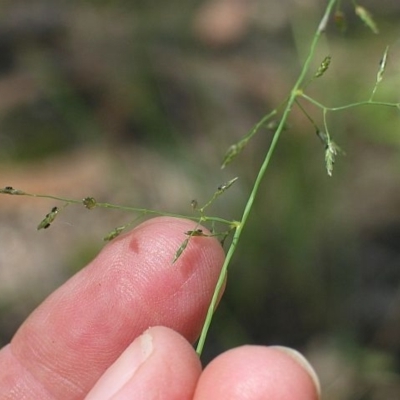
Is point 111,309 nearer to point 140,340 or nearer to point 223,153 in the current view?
point 140,340

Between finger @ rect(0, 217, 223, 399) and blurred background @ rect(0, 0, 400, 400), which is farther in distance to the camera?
blurred background @ rect(0, 0, 400, 400)

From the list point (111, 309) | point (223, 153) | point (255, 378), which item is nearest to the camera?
point (255, 378)

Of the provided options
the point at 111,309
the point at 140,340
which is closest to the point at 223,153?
the point at 111,309

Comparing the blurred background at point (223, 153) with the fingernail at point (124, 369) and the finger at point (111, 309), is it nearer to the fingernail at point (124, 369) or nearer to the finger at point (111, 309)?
the finger at point (111, 309)

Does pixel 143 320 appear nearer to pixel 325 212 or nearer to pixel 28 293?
pixel 325 212

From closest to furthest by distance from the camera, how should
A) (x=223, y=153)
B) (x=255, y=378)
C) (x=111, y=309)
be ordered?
1. (x=255, y=378)
2. (x=111, y=309)
3. (x=223, y=153)

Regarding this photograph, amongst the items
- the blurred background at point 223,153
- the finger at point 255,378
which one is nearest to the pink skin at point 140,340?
the finger at point 255,378

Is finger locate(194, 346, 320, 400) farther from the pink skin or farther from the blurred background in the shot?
the blurred background

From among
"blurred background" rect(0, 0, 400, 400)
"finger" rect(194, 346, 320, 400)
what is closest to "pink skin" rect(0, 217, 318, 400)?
"finger" rect(194, 346, 320, 400)
